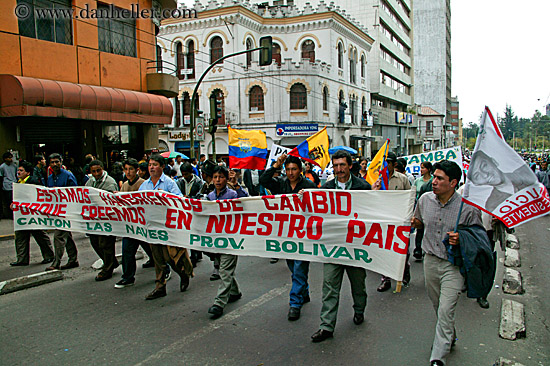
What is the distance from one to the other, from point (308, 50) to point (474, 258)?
33993 millimetres

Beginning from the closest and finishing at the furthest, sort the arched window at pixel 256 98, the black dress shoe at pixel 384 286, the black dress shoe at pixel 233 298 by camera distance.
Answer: the black dress shoe at pixel 233 298, the black dress shoe at pixel 384 286, the arched window at pixel 256 98

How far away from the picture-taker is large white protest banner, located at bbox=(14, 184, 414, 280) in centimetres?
465

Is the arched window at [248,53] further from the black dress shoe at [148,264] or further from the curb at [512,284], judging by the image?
the curb at [512,284]

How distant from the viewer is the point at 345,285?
6543 millimetres

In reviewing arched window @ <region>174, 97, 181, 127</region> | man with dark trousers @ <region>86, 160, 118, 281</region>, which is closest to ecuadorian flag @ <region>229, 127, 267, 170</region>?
man with dark trousers @ <region>86, 160, 118, 281</region>

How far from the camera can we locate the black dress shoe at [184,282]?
20.6ft

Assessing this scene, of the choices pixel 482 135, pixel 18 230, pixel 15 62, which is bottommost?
pixel 18 230

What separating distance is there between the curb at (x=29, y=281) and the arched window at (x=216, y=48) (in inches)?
1157

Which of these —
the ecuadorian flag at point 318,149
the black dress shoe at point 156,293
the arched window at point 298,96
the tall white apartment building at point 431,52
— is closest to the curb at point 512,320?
the black dress shoe at point 156,293

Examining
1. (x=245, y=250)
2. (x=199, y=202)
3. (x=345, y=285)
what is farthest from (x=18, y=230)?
(x=345, y=285)

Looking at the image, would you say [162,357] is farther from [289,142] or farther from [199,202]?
[289,142]

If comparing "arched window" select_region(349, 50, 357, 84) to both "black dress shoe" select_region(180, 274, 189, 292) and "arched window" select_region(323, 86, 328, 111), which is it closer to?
"arched window" select_region(323, 86, 328, 111)

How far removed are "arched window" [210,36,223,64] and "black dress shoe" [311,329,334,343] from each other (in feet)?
105

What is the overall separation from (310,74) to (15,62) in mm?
22926
